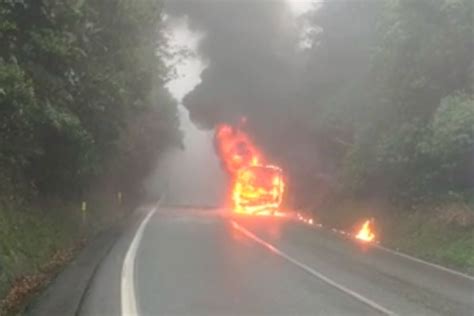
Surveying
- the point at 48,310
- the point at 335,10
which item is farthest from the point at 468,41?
the point at 335,10

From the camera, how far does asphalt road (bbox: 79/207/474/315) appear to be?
10938 millimetres

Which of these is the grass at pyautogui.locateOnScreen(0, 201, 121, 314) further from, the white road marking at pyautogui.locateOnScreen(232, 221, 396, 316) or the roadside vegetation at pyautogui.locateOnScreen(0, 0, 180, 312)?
the white road marking at pyautogui.locateOnScreen(232, 221, 396, 316)

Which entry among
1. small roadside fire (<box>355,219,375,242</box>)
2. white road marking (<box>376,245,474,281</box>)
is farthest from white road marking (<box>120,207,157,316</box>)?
small roadside fire (<box>355,219,375,242</box>)

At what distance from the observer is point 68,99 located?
19.2 m

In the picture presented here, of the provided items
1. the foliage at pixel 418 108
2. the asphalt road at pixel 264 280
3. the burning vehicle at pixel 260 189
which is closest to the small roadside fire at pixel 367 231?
the foliage at pixel 418 108

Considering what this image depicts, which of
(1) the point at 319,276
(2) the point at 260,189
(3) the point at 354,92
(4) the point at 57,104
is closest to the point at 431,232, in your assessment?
(1) the point at 319,276

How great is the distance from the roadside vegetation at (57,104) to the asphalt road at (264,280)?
6.33 feet

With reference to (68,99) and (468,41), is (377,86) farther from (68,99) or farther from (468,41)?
(68,99)

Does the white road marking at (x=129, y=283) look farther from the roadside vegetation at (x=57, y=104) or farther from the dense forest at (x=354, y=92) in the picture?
the dense forest at (x=354, y=92)

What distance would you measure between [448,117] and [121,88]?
29.1 ft

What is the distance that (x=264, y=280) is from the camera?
13430 millimetres

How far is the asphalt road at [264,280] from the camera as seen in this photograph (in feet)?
35.9

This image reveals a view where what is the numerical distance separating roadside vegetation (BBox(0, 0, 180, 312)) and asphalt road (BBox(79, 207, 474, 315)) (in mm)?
1931

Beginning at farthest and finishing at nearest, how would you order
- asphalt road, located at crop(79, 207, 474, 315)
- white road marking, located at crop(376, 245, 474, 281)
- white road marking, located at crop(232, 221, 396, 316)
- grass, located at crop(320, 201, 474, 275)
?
grass, located at crop(320, 201, 474, 275)
white road marking, located at crop(376, 245, 474, 281)
white road marking, located at crop(232, 221, 396, 316)
asphalt road, located at crop(79, 207, 474, 315)
